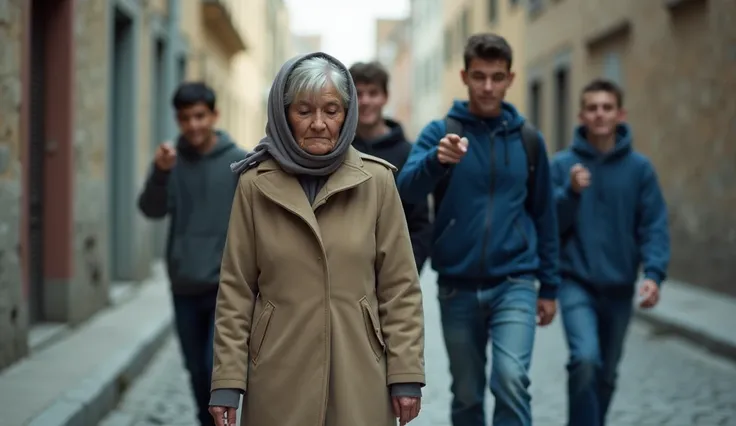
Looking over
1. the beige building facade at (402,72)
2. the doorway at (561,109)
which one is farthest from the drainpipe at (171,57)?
the beige building facade at (402,72)

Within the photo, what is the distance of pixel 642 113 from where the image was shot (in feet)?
51.3

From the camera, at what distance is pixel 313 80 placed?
321 cm

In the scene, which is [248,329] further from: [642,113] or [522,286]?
[642,113]

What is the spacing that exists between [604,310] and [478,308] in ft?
3.45

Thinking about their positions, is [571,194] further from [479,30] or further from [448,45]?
[448,45]

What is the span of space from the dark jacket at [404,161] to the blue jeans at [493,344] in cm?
33

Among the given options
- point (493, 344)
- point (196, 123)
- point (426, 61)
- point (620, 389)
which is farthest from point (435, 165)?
point (426, 61)

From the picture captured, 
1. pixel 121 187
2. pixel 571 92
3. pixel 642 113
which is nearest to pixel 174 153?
pixel 121 187

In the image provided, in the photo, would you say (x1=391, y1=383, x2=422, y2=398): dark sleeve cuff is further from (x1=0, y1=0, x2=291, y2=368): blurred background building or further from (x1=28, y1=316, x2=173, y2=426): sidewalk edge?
(x1=0, y1=0, x2=291, y2=368): blurred background building

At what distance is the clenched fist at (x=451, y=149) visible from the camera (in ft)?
13.4

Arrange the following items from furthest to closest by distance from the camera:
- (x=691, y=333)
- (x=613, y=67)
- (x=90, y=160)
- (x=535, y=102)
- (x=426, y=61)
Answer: (x=426, y=61)
(x=535, y=102)
(x=613, y=67)
(x=90, y=160)
(x=691, y=333)

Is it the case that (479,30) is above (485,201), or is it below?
above

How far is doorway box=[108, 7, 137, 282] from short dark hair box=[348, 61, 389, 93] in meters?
7.43

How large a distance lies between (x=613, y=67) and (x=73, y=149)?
1011 centimetres
